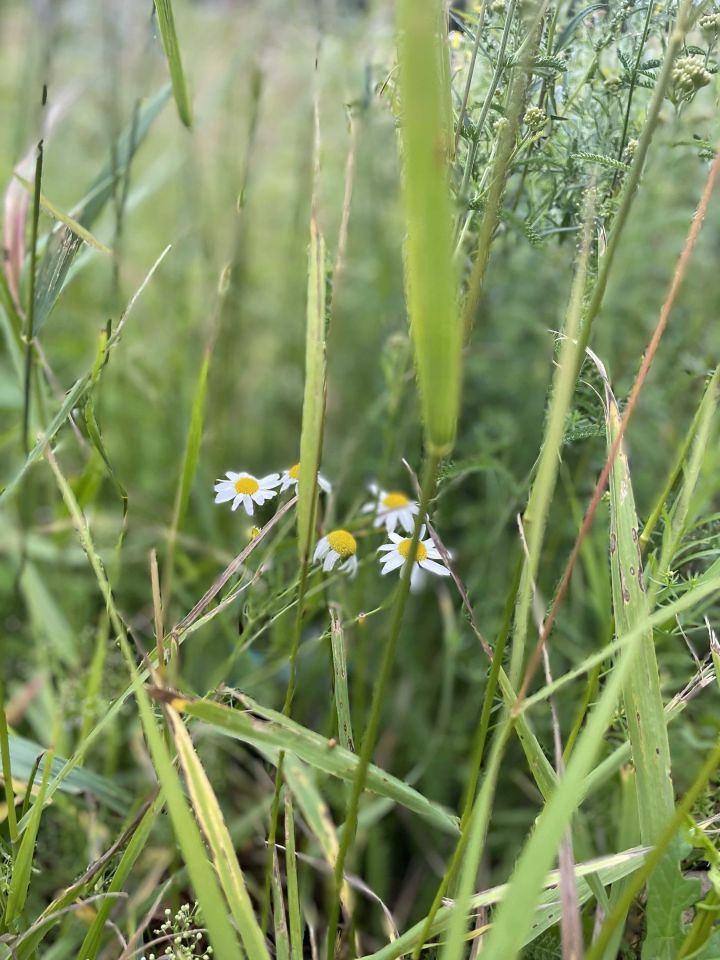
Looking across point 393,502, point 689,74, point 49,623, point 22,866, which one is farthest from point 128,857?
point 689,74

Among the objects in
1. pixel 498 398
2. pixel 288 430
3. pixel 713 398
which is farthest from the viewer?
pixel 288 430

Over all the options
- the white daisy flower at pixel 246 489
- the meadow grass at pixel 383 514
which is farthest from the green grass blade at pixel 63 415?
the white daisy flower at pixel 246 489

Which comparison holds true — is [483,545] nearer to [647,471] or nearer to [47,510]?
[647,471]

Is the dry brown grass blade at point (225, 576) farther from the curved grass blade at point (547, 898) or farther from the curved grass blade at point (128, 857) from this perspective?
the curved grass blade at point (547, 898)

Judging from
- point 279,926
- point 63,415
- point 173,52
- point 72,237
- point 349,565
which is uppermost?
point 173,52

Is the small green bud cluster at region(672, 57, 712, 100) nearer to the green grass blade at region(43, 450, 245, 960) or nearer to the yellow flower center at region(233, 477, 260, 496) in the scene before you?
the yellow flower center at region(233, 477, 260, 496)

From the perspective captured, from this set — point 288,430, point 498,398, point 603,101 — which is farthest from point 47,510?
point 603,101

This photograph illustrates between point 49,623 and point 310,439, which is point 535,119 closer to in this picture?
point 310,439
